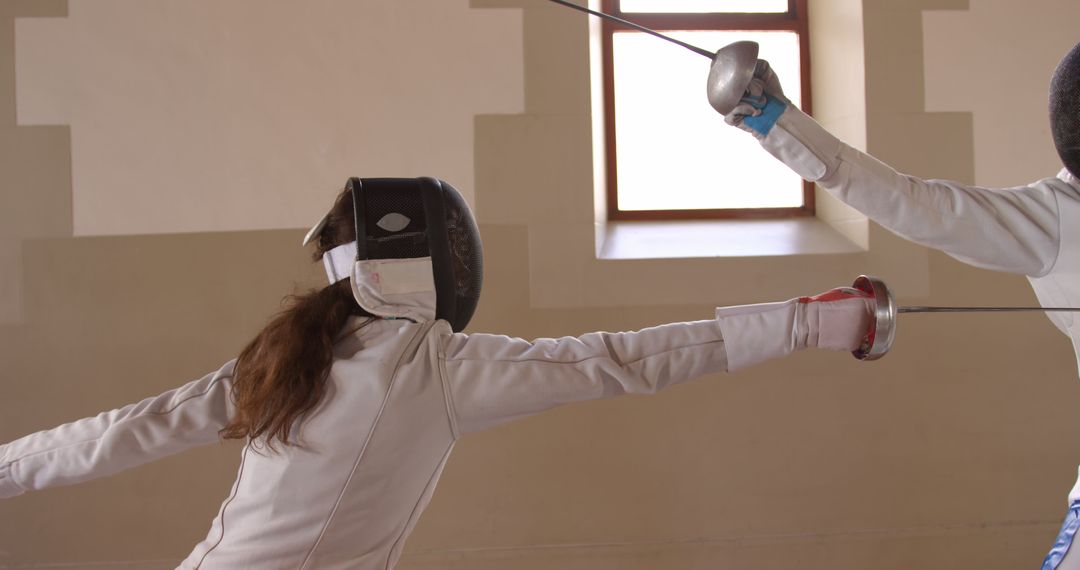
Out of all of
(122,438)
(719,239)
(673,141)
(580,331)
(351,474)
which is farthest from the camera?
(673,141)

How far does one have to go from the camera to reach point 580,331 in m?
2.54

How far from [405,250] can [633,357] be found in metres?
0.41

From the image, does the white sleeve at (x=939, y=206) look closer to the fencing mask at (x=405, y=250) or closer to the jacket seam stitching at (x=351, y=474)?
the fencing mask at (x=405, y=250)

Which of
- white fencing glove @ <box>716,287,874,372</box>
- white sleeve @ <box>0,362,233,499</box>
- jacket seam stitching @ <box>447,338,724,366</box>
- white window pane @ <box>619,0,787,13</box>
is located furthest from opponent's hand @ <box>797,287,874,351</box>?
white window pane @ <box>619,0,787,13</box>

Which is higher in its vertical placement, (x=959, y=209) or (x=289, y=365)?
(x=959, y=209)

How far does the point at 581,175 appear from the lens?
2543 millimetres

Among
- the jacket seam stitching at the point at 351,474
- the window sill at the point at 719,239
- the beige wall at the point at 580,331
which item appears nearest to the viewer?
the jacket seam stitching at the point at 351,474

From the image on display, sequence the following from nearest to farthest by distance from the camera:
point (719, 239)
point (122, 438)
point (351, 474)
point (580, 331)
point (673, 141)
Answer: point (351, 474), point (122, 438), point (580, 331), point (719, 239), point (673, 141)

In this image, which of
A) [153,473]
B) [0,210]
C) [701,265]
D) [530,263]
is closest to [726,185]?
[701,265]

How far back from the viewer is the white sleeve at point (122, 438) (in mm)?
1312

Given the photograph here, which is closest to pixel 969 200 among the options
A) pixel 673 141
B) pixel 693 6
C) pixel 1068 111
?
pixel 1068 111

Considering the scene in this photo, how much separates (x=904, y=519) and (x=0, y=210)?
2.90m

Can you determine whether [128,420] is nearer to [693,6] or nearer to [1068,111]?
[1068,111]

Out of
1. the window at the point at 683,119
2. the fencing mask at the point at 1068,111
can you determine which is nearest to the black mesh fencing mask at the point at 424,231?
the fencing mask at the point at 1068,111
